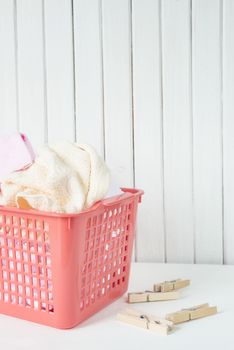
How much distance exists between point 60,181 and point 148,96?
470mm

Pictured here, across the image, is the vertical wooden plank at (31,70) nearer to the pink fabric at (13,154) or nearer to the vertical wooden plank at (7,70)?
the vertical wooden plank at (7,70)

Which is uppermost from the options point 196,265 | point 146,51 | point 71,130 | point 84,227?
point 146,51

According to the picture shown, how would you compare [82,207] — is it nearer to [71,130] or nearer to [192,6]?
[71,130]

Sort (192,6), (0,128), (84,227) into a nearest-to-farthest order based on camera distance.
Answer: (84,227) < (192,6) < (0,128)

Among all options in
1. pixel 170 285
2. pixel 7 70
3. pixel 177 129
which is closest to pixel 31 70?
pixel 7 70

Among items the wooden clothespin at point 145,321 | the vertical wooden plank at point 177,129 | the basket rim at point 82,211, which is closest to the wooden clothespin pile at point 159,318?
the wooden clothespin at point 145,321

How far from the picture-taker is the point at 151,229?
1.37 m

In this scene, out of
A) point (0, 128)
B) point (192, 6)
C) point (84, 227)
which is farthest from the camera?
point (0, 128)

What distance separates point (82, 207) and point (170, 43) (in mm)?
546

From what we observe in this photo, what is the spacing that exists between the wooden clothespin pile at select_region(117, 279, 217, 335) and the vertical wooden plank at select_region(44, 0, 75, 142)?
474mm

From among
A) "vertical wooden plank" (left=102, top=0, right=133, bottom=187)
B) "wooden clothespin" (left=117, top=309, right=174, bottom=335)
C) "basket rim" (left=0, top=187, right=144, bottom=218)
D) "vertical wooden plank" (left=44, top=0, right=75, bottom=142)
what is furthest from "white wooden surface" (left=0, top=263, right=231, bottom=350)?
"vertical wooden plank" (left=44, top=0, right=75, bottom=142)

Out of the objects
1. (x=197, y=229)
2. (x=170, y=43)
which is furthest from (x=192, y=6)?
(x=197, y=229)

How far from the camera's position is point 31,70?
1.39m

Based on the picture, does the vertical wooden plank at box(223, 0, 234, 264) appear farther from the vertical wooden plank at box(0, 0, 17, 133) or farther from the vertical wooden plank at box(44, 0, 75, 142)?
the vertical wooden plank at box(0, 0, 17, 133)
